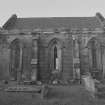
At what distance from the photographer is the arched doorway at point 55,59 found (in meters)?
20.9

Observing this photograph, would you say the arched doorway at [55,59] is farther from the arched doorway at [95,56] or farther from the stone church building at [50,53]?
the arched doorway at [95,56]

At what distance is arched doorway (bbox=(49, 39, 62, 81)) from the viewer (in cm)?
2091

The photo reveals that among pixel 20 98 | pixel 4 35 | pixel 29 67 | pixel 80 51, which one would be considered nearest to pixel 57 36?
pixel 80 51

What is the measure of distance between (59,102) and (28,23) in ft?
56.1

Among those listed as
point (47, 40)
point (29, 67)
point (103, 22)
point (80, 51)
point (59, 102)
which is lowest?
point (59, 102)

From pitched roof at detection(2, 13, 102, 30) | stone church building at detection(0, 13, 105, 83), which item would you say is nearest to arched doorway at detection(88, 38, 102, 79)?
stone church building at detection(0, 13, 105, 83)

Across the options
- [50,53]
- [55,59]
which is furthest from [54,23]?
[55,59]

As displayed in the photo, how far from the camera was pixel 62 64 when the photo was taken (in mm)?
21000

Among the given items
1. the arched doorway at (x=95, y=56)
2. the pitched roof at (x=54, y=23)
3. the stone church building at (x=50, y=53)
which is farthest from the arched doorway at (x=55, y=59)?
the arched doorway at (x=95, y=56)

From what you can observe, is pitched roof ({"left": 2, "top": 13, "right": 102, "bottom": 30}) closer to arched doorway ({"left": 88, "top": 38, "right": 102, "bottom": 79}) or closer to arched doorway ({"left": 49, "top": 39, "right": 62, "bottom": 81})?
arched doorway ({"left": 49, "top": 39, "right": 62, "bottom": 81})

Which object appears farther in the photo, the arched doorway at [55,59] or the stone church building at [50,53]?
the arched doorway at [55,59]

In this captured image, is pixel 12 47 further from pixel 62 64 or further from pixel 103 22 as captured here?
pixel 103 22

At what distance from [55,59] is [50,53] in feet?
3.39

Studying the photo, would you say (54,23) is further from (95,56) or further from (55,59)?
(95,56)
